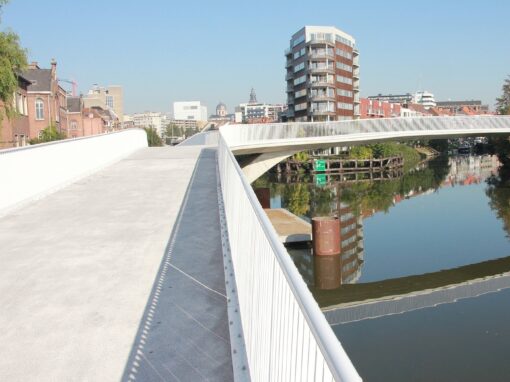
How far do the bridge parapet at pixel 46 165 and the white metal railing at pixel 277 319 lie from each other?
25.6ft

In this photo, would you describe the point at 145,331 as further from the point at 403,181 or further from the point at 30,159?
the point at 403,181

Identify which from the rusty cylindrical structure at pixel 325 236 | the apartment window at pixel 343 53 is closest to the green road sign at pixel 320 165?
the apartment window at pixel 343 53

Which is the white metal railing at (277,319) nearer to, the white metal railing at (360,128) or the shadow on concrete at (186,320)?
the shadow on concrete at (186,320)

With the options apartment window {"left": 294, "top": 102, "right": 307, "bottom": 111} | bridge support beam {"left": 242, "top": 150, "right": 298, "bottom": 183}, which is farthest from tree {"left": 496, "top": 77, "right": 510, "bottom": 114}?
bridge support beam {"left": 242, "top": 150, "right": 298, "bottom": 183}

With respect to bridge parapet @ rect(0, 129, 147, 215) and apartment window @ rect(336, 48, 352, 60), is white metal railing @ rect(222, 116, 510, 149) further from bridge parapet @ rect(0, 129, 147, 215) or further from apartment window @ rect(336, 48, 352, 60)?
apartment window @ rect(336, 48, 352, 60)

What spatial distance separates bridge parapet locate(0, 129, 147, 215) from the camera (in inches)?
459

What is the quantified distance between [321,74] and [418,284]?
74.6m

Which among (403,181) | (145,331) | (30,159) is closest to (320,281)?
(30,159)

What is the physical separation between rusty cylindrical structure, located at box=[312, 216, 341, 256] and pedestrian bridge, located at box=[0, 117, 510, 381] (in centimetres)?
1171

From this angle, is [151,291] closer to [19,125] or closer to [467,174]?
[19,125]

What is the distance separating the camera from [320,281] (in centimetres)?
2180

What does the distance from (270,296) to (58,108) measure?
59.7 m

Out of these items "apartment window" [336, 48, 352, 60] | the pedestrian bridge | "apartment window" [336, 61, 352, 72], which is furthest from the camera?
"apartment window" [336, 48, 352, 60]

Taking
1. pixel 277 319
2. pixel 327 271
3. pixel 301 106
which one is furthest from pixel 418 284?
pixel 301 106
